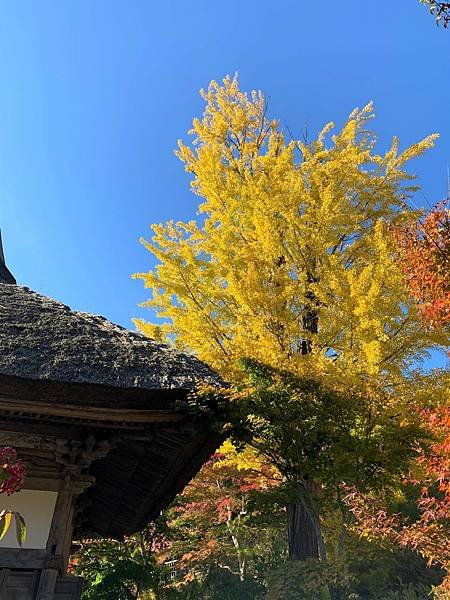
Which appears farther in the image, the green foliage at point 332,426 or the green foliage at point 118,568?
the green foliage at point 118,568

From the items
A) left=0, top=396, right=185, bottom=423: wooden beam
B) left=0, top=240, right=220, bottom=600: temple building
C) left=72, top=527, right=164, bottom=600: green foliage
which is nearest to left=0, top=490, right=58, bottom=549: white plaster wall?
left=0, top=240, right=220, bottom=600: temple building

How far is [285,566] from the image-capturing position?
617cm

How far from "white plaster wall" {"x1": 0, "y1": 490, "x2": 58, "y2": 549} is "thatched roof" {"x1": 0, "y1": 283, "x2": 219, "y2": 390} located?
1.16 m

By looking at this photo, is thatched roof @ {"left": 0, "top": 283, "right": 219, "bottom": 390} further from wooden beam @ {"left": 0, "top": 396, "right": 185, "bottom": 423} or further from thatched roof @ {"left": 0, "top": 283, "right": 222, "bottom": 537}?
wooden beam @ {"left": 0, "top": 396, "right": 185, "bottom": 423}

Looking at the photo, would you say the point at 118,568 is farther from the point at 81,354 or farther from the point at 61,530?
the point at 81,354

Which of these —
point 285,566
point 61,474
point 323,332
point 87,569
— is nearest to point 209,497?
point 87,569

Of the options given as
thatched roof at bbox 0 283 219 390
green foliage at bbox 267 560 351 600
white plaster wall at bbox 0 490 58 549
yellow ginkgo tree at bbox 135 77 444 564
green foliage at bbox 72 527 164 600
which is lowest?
green foliage at bbox 72 527 164 600

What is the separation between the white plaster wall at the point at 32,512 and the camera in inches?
140

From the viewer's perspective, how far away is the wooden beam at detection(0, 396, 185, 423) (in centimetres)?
346

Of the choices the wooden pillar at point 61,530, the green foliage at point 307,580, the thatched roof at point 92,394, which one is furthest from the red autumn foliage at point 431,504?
the wooden pillar at point 61,530

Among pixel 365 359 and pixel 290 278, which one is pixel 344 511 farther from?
pixel 290 278

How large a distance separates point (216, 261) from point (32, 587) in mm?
4655

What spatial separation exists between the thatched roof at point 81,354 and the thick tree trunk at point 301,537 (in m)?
3.33

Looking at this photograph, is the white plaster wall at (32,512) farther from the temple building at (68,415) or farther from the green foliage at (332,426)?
the green foliage at (332,426)
